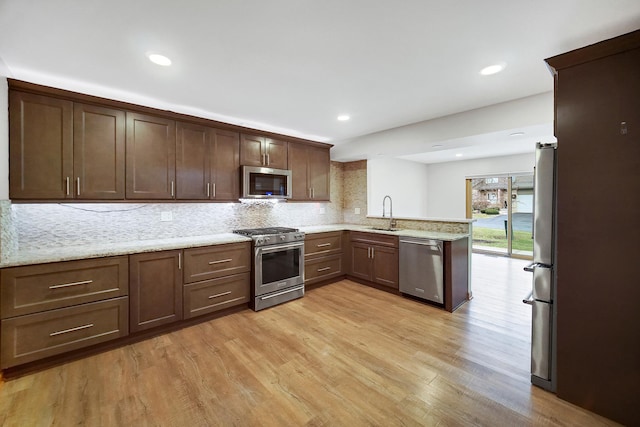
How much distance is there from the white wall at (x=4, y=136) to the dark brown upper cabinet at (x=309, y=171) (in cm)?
292

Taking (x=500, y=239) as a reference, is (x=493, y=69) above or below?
above

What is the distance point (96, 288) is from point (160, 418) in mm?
1368

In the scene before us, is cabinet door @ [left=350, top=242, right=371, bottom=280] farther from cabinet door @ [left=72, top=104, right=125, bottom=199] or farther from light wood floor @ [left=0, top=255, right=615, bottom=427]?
cabinet door @ [left=72, top=104, right=125, bottom=199]

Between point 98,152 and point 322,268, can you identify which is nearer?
point 98,152

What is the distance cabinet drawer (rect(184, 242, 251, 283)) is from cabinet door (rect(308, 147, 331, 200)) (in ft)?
5.64

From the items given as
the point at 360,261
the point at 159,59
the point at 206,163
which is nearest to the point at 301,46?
the point at 159,59

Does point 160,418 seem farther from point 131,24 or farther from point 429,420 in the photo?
point 131,24

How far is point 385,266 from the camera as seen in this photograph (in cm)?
388

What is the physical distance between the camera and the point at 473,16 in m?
1.51

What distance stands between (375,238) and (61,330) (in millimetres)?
3661

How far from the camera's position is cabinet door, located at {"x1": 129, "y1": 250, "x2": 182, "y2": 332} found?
2484 millimetres

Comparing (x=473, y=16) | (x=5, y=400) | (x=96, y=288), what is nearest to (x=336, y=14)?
(x=473, y=16)

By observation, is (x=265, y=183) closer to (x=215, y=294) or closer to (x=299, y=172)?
(x=299, y=172)

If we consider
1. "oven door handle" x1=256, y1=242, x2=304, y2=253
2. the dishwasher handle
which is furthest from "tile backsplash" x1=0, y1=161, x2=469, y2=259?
"oven door handle" x1=256, y1=242, x2=304, y2=253
